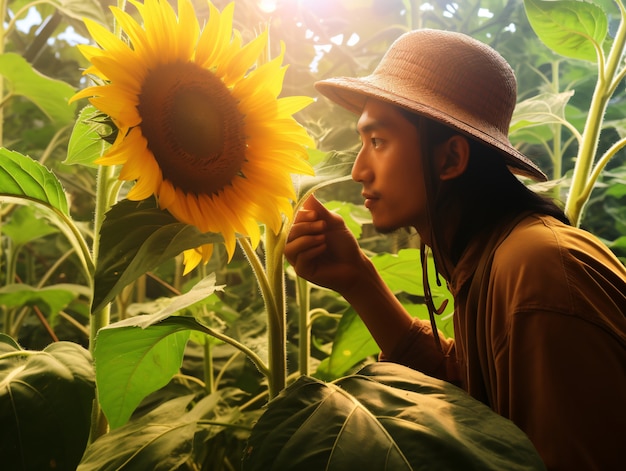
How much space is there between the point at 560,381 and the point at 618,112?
1.46 meters

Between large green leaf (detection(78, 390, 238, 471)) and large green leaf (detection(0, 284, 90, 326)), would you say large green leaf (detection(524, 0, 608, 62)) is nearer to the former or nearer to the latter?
large green leaf (detection(78, 390, 238, 471))

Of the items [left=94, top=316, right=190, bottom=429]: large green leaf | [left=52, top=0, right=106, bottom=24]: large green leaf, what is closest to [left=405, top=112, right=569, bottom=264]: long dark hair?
[left=94, top=316, right=190, bottom=429]: large green leaf

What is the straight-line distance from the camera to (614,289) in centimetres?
54

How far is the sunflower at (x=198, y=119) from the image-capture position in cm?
50

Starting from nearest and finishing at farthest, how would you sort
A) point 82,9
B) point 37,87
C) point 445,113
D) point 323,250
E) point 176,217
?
point 176,217 → point 445,113 → point 323,250 → point 82,9 → point 37,87

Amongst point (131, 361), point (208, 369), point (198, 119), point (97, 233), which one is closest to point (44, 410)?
point (131, 361)

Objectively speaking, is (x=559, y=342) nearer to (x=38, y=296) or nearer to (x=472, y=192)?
(x=472, y=192)

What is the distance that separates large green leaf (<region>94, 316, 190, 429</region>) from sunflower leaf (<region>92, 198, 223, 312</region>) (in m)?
0.12

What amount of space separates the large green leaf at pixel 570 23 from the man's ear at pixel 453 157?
378 millimetres

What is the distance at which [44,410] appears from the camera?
22.9 inches

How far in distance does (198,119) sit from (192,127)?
1 cm

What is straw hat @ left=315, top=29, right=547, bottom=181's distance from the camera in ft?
2.17

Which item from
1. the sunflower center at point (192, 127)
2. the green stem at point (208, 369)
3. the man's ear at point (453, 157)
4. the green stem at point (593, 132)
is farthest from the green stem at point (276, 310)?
the green stem at point (593, 132)

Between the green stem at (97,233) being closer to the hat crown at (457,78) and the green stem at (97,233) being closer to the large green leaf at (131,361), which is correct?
the large green leaf at (131,361)
